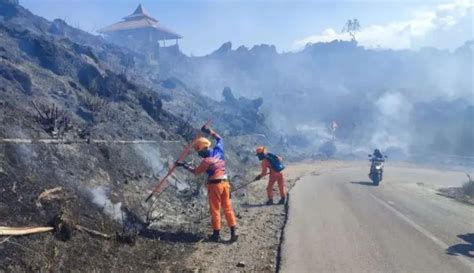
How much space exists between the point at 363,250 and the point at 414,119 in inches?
1866

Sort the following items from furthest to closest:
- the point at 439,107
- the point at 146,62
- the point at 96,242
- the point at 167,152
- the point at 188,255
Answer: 1. the point at 439,107
2. the point at 146,62
3. the point at 167,152
4. the point at 188,255
5. the point at 96,242

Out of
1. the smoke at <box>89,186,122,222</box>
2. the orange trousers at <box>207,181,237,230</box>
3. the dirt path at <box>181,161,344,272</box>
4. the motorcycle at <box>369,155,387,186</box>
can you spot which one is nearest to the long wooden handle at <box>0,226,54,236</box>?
the smoke at <box>89,186,122,222</box>

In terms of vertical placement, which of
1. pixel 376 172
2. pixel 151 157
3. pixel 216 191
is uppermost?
pixel 151 157

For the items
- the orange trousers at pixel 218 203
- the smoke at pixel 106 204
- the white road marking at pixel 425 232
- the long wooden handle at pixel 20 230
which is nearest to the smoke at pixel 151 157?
the smoke at pixel 106 204

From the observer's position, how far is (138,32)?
5272 cm

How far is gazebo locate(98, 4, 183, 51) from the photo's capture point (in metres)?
50.9

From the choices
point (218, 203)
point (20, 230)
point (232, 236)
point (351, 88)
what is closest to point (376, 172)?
point (232, 236)

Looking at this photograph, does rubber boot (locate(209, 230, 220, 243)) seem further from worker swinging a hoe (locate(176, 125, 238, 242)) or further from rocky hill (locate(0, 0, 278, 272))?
rocky hill (locate(0, 0, 278, 272))

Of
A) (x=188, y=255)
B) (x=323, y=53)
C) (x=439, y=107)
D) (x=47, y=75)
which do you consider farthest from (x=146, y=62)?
(x=323, y=53)

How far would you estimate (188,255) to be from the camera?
6.82 m

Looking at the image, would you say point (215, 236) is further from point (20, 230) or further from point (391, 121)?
point (391, 121)

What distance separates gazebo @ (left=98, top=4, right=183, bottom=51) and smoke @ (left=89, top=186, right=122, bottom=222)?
146 feet

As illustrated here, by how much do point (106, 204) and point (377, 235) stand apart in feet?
16.7

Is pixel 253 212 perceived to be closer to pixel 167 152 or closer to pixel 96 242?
pixel 167 152
